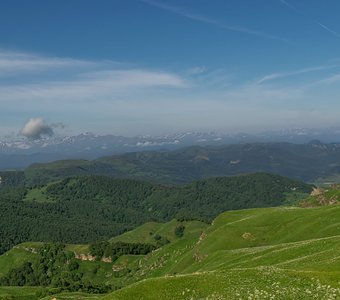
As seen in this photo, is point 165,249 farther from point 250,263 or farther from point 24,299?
point 250,263

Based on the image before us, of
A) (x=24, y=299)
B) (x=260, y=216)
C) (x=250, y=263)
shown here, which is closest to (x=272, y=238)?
(x=260, y=216)

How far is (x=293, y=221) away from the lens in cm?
11169

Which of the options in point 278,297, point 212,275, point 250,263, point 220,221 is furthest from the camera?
point 220,221

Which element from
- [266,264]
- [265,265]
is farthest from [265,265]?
[266,264]

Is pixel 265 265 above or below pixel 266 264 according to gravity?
above

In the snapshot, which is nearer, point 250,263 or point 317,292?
point 317,292

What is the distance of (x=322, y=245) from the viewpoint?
66812mm

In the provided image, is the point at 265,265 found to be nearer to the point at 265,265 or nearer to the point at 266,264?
the point at 265,265

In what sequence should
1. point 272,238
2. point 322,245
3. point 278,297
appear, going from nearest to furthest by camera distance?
point 278,297 < point 322,245 < point 272,238

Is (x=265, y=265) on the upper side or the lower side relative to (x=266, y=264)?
upper

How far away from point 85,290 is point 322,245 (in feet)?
328

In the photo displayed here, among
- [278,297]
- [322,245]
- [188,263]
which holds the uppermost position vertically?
[278,297]

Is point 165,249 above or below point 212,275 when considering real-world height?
below

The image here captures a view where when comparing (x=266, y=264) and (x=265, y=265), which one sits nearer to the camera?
(x=265, y=265)
